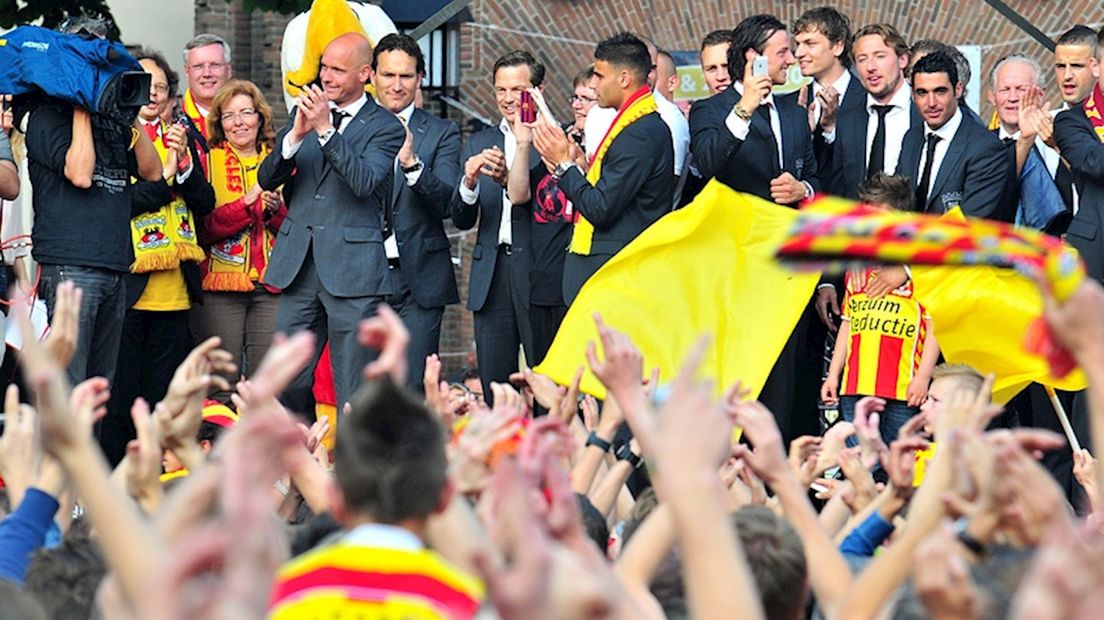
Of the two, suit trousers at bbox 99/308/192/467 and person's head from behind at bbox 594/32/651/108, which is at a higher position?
person's head from behind at bbox 594/32/651/108

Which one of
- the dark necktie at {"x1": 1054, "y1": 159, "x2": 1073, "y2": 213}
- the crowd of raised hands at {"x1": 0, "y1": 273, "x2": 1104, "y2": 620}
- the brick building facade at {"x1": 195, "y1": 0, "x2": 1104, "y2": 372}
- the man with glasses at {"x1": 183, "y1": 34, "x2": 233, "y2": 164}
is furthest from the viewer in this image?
the brick building facade at {"x1": 195, "y1": 0, "x2": 1104, "y2": 372}

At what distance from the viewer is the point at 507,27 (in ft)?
55.2

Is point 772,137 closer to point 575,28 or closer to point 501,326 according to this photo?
point 501,326

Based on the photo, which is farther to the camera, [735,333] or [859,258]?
[735,333]

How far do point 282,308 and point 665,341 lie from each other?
221 centimetres

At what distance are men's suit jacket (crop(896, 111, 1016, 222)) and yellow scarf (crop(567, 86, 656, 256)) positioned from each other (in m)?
1.17

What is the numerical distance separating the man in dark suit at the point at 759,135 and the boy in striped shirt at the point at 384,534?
17.8 feet

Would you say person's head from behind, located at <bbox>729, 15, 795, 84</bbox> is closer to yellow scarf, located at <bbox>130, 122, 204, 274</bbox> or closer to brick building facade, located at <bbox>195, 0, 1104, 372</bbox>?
yellow scarf, located at <bbox>130, 122, 204, 274</bbox>

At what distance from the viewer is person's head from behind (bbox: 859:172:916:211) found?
831cm

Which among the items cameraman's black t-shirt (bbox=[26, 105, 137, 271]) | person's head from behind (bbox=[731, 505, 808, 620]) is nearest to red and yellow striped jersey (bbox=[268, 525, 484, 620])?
person's head from behind (bbox=[731, 505, 808, 620])

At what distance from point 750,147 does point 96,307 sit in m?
2.83

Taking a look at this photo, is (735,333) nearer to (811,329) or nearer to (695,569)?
(811,329)

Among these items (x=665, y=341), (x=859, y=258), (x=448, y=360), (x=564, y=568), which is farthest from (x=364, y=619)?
(x=448, y=360)

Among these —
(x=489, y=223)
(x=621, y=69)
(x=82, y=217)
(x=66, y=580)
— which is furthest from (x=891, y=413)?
(x=66, y=580)
